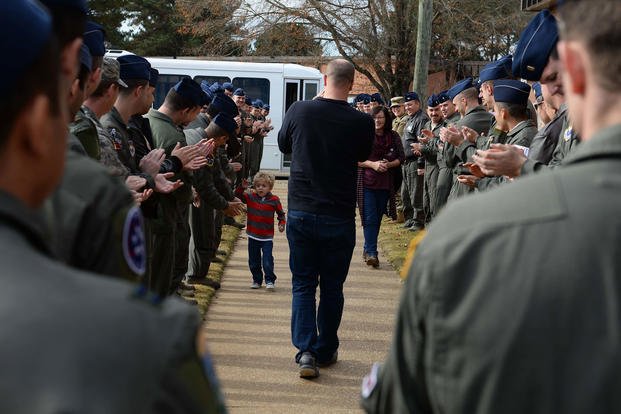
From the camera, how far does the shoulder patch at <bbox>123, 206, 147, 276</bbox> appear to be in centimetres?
209

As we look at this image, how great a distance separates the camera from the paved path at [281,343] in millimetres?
6207

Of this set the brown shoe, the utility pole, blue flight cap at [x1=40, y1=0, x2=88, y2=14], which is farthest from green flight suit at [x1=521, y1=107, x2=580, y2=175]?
the utility pole

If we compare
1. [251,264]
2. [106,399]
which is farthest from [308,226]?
[106,399]

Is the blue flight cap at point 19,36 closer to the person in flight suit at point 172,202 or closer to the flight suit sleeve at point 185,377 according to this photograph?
the flight suit sleeve at point 185,377

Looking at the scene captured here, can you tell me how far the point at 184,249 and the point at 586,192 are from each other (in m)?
6.29

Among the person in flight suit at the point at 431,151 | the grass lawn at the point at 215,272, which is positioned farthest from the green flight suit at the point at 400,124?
the grass lawn at the point at 215,272

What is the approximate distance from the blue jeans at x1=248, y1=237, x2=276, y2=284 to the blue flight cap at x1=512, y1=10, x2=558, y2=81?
5020 mm

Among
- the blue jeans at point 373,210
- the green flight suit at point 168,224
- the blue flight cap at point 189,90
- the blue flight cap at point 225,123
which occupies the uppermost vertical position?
the blue flight cap at point 189,90

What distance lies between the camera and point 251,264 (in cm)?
996

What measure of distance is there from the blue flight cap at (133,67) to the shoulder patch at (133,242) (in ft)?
13.4

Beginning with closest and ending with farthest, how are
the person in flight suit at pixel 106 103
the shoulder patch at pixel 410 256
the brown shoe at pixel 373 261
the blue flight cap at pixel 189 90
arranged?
1. the shoulder patch at pixel 410 256
2. the person in flight suit at pixel 106 103
3. the blue flight cap at pixel 189 90
4. the brown shoe at pixel 373 261

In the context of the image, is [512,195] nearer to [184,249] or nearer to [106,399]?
[106,399]

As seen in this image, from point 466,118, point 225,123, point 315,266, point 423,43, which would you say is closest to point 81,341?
point 315,266

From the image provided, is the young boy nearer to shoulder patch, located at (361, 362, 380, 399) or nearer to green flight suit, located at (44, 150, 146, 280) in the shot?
green flight suit, located at (44, 150, 146, 280)
